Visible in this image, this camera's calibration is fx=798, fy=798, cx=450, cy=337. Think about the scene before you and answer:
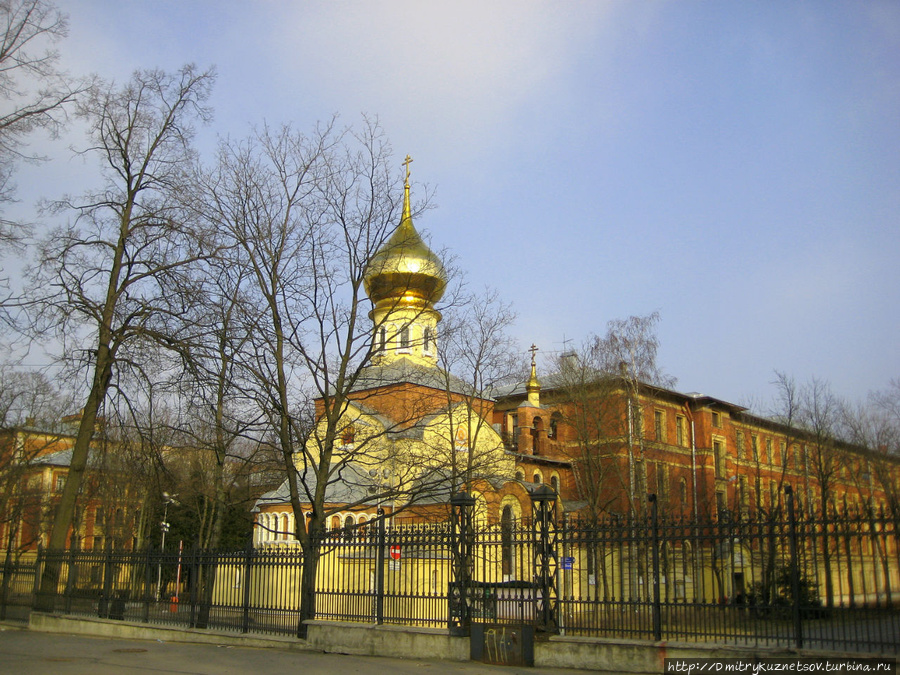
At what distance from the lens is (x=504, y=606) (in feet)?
41.6

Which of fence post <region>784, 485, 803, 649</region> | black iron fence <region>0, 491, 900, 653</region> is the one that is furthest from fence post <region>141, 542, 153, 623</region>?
fence post <region>784, 485, 803, 649</region>

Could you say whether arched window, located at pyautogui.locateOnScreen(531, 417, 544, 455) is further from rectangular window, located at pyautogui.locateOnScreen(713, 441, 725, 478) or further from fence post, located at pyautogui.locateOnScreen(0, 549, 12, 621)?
fence post, located at pyautogui.locateOnScreen(0, 549, 12, 621)

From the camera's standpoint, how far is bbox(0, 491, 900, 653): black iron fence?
9.75m

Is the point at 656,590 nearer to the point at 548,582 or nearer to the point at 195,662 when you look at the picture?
the point at 548,582

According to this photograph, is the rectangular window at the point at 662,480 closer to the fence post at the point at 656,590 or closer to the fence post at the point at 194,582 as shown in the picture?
the fence post at the point at 194,582

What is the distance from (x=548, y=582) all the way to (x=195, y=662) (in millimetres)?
5494

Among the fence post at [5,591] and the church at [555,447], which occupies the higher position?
the church at [555,447]

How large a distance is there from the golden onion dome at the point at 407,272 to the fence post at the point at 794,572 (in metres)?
9.93

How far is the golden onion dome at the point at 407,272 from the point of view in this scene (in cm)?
1902

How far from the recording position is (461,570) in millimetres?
12797

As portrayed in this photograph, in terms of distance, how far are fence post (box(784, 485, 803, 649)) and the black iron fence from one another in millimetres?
18

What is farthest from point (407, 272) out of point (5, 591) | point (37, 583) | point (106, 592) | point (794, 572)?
point (794, 572)

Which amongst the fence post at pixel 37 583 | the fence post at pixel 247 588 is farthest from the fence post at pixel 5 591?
the fence post at pixel 247 588

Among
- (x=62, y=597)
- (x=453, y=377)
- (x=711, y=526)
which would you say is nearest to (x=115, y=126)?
(x=62, y=597)
